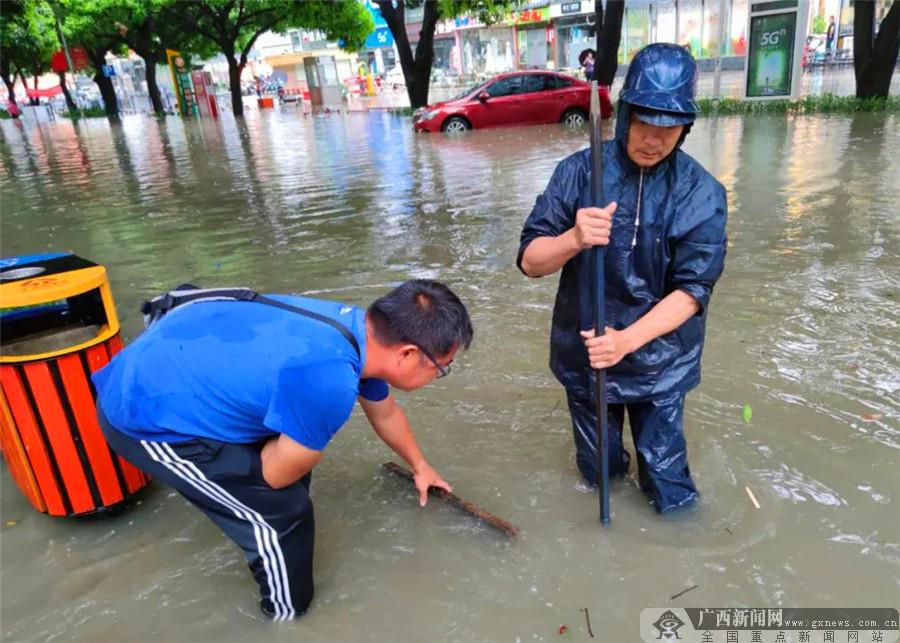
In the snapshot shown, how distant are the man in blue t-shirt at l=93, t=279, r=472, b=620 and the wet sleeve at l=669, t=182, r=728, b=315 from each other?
74 cm

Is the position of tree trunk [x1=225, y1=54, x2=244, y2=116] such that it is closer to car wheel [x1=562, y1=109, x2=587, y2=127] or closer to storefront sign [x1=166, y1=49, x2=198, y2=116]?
storefront sign [x1=166, y1=49, x2=198, y2=116]

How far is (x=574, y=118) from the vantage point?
15086 mm

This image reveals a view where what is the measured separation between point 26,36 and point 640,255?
3235 cm

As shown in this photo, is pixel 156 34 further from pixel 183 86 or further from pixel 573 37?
pixel 573 37

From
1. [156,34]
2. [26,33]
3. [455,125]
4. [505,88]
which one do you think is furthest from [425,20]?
[156,34]

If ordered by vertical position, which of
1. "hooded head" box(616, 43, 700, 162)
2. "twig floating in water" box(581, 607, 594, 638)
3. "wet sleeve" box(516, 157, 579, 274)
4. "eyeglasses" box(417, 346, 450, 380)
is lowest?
"twig floating in water" box(581, 607, 594, 638)

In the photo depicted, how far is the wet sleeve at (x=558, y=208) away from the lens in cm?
216

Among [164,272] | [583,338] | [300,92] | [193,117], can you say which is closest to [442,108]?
[164,272]

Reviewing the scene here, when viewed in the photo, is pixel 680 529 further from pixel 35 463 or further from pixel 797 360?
pixel 35 463

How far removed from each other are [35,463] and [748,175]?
8.09 meters

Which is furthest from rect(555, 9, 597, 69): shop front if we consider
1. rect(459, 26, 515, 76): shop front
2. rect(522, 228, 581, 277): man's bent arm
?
rect(522, 228, 581, 277): man's bent arm

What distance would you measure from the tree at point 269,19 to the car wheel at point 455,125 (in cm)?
1277

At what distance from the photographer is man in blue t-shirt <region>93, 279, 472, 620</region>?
1670 mm

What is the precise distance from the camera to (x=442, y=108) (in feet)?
49.9
